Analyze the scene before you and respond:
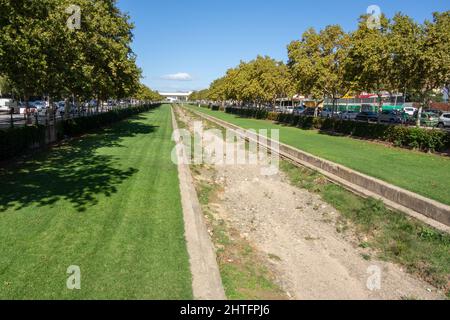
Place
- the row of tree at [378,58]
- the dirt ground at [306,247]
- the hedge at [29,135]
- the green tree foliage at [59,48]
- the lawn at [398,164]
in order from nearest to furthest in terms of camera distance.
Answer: the dirt ground at [306,247], the lawn at [398,164], the green tree foliage at [59,48], the hedge at [29,135], the row of tree at [378,58]

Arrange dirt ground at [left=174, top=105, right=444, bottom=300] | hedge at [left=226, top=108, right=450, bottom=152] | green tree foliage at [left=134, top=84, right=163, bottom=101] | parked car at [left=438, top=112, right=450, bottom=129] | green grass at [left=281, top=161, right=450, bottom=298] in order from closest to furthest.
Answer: dirt ground at [left=174, top=105, right=444, bottom=300]
green grass at [left=281, top=161, right=450, bottom=298]
hedge at [left=226, top=108, right=450, bottom=152]
parked car at [left=438, top=112, right=450, bottom=129]
green tree foliage at [left=134, top=84, right=163, bottom=101]

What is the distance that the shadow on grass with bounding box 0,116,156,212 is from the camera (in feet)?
30.0

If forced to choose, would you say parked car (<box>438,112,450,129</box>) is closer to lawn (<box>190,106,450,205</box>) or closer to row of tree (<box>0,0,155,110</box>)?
lawn (<box>190,106,450,205</box>)

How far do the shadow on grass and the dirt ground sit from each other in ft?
11.0

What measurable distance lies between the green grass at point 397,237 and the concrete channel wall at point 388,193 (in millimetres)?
281

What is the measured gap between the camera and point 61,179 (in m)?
11.2

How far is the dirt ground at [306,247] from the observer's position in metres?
6.98

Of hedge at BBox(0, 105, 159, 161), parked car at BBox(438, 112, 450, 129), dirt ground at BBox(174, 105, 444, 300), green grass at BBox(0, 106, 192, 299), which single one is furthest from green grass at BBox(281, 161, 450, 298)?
parked car at BBox(438, 112, 450, 129)

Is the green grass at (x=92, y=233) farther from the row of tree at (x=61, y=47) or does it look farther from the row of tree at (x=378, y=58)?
the row of tree at (x=378, y=58)

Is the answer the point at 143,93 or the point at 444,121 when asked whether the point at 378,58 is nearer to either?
the point at 444,121

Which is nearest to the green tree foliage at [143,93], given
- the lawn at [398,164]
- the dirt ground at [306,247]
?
the lawn at [398,164]

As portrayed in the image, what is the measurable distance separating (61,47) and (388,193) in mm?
13691

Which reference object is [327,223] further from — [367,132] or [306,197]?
[367,132]

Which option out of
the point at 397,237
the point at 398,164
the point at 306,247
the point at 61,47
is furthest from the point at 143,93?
the point at 397,237
